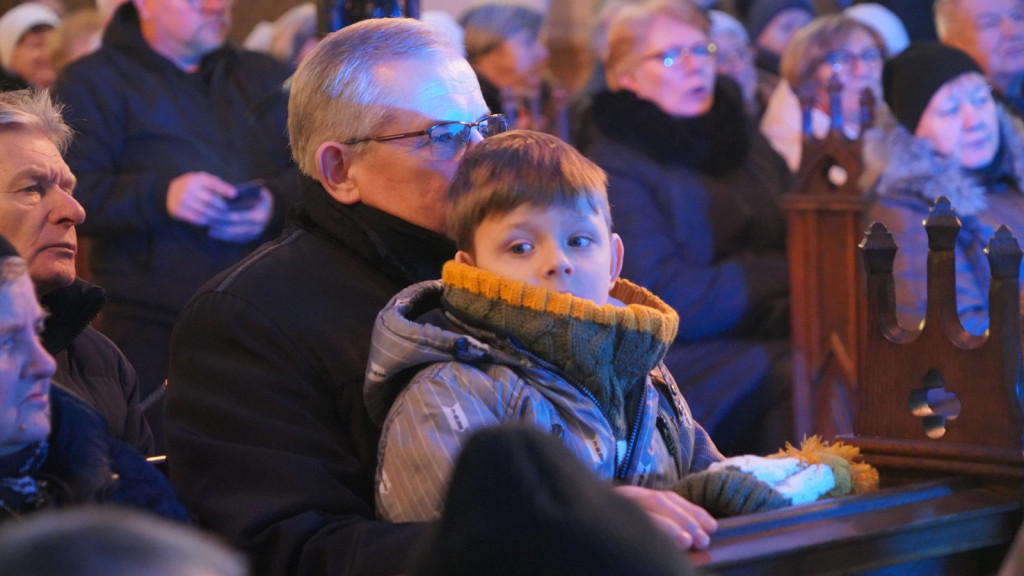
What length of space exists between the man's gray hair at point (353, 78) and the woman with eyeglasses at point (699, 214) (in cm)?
250

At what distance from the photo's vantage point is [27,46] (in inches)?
212

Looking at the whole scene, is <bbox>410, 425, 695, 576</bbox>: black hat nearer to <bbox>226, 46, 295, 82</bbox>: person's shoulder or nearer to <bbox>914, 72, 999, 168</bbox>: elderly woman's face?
<bbox>226, 46, 295, 82</bbox>: person's shoulder

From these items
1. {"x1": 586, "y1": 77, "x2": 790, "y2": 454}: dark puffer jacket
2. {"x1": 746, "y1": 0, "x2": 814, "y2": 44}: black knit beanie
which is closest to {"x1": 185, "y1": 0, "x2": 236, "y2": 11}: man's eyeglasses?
{"x1": 586, "y1": 77, "x2": 790, "y2": 454}: dark puffer jacket

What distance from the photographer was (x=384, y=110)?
241 cm

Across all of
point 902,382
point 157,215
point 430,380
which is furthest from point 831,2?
point 430,380

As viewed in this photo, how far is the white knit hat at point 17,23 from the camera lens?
539 cm

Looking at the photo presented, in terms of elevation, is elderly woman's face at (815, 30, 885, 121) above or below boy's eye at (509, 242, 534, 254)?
below

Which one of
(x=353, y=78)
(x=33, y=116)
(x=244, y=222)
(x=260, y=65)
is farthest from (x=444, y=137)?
(x=260, y=65)

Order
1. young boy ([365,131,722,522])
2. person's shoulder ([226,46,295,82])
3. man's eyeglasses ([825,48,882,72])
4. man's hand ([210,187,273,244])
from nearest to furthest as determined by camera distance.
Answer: young boy ([365,131,722,522]) → man's hand ([210,187,273,244]) → person's shoulder ([226,46,295,82]) → man's eyeglasses ([825,48,882,72])

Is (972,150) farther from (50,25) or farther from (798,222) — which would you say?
(50,25)

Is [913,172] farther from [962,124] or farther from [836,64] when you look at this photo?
[836,64]

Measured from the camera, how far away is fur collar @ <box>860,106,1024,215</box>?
489cm

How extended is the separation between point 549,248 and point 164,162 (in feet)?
9.12

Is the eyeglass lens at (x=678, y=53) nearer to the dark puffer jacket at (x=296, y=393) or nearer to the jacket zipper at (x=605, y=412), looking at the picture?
the dark puffer jacket at (x=296, y=393)
